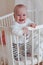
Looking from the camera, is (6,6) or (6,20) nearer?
(6,20)

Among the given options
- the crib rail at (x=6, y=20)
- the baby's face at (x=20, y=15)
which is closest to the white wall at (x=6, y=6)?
the crib rail at (x=6, y=20)

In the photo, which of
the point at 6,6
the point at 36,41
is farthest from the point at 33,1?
the point at 36,41

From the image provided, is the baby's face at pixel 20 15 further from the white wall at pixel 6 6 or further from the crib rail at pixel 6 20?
the white wall at pixel 6 6

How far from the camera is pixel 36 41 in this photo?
1.57m

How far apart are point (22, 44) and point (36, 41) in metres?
0.11

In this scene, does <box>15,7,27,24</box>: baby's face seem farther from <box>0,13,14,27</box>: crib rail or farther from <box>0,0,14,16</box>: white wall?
<box>0,0,14,16</box>: white wall

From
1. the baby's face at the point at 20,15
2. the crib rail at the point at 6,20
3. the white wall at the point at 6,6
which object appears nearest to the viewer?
the baby's face at the point at 20,15

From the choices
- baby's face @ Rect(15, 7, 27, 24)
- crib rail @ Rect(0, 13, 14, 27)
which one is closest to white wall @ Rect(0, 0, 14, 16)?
crib rail @ Rect(0, 13, 14, 27)

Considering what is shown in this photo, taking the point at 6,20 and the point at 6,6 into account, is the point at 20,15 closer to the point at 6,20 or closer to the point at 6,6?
the point at 6,20

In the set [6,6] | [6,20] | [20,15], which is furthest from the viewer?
[6,6]

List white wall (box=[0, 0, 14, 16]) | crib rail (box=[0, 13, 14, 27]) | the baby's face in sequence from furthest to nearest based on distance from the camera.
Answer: white wall (box=[0, 0, 14, 16])
crib rail (box=[0, 13, 14, 27])
the baby's face

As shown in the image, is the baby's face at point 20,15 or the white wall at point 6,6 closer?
the baby's face at point 20,15

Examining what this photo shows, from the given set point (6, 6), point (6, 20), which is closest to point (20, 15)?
point (6, 20)

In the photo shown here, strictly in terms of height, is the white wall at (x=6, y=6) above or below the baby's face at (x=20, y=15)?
above
